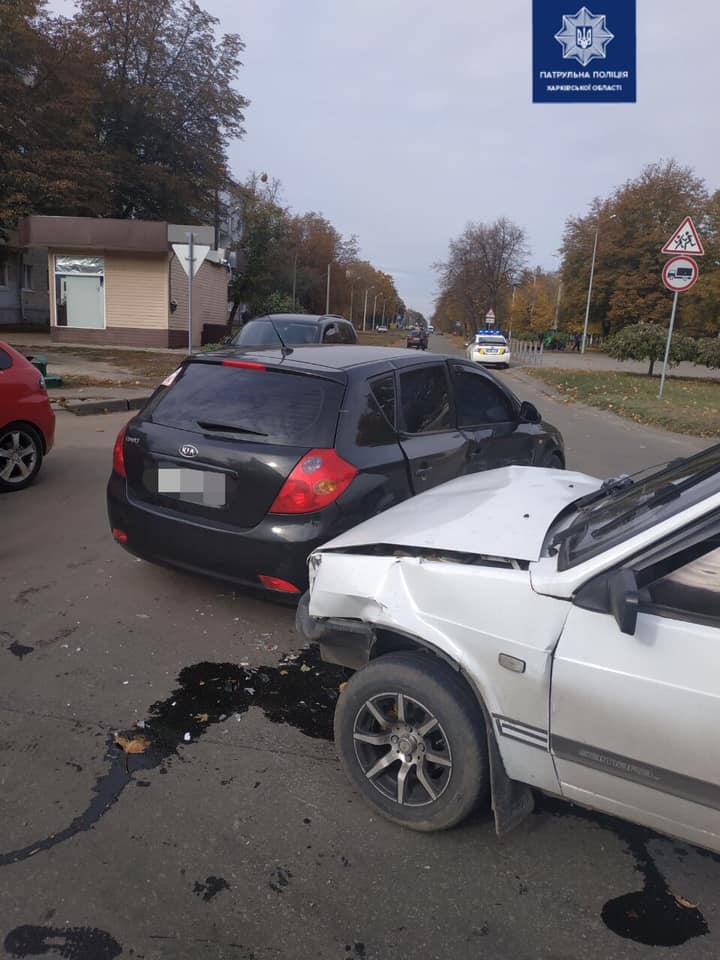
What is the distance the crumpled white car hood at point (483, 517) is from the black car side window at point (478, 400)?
131 cm

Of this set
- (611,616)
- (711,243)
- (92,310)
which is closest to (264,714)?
(611,616)

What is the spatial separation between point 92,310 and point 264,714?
27.6 metres

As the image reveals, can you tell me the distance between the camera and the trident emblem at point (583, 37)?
10.4 meters

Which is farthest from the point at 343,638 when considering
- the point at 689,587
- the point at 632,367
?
the point at 632,367

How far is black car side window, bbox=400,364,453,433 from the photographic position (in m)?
4.60

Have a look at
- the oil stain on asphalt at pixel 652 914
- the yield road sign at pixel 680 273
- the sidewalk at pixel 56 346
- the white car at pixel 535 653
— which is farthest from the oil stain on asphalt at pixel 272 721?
the sidewalk at pixel 56 346

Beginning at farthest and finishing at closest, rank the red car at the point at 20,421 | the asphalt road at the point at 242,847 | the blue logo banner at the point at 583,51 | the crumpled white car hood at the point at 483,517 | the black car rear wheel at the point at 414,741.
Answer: the blue logo banner at the point at 583,51 < the red car at the point at 20,421 < the crumpled white car hood at the point at 483,517 < the black car rear wheel at the point at 414,741 < the asphalt road at the point at 242,847

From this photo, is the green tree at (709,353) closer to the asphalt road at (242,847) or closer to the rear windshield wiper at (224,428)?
the rear windshield wiper at (224,428)

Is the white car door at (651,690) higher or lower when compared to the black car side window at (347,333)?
lower

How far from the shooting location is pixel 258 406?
412cm

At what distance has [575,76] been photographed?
411 inches

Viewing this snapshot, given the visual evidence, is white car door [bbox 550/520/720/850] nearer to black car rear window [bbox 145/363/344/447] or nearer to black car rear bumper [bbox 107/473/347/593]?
black car rear bumper [bbox 107/473/347/593]

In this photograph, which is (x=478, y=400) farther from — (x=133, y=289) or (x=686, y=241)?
(x=133, y=289)

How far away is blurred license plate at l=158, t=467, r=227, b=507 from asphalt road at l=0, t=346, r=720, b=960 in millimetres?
795
